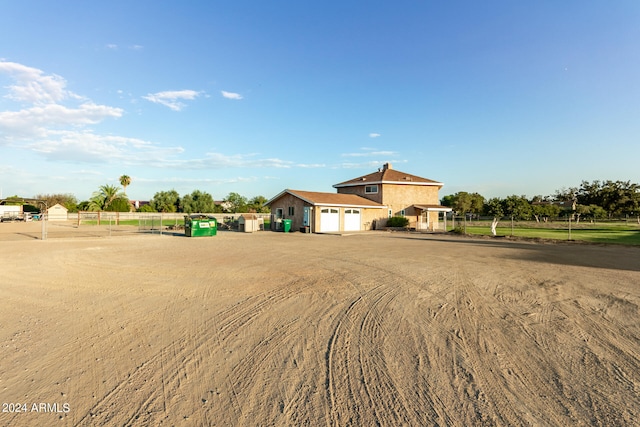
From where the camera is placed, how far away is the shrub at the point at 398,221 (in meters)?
33.8

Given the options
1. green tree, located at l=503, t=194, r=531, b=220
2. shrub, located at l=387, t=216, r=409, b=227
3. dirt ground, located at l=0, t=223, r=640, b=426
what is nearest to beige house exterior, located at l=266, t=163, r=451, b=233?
shrub, located at l=387, t=216, r=409, b=227

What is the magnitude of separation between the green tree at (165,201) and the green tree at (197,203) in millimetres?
2086

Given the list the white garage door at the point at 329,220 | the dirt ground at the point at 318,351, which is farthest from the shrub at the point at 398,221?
the dirt ground at the point at 318,351

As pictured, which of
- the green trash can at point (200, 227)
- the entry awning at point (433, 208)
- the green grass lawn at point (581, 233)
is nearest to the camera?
the green grass lawn at point (581, 233)

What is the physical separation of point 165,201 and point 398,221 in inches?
2045

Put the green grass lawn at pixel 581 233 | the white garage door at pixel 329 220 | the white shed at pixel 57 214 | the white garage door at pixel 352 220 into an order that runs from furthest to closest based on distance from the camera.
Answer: the white shed at pixel 57 214 < the white garage door at pixel 352 220 < the white garage door at pixel 329 220 < the green grass lawn at pixel 581 233

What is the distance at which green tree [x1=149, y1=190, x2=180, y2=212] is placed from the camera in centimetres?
6625

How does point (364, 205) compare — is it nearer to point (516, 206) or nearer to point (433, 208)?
point (433, 208)

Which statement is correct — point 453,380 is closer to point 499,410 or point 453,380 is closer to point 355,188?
point 499,410

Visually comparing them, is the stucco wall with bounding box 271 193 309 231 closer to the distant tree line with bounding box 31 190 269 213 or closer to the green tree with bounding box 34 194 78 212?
the distant tree line with bounding box 31 190 269 213

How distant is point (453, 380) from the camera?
3523 mm

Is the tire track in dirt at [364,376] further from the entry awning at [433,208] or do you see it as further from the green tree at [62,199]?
the green tree at [62,199]

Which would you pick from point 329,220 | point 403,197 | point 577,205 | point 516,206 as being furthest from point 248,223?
point 577,205

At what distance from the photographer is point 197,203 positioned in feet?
218
